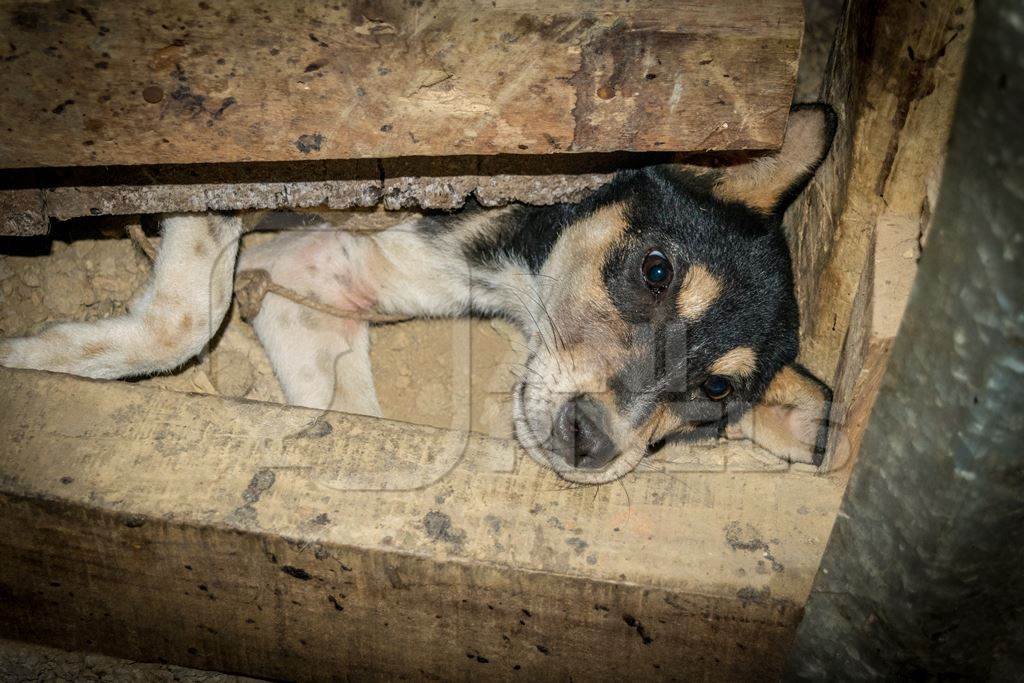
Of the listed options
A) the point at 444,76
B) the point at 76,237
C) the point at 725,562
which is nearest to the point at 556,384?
the point at 725,562

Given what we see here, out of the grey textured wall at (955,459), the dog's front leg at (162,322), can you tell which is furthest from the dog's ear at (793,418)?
the dog's front leg at (162,322)

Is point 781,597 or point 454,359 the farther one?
point 454,359

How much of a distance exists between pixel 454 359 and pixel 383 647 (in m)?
1.92

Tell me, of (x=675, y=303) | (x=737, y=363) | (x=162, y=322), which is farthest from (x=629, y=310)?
(x=162, y=322)

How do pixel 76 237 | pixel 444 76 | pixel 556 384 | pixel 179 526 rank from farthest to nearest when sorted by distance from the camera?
pixel 76 237 < pixel 556 384 < pixel 179 526 < pixel 444 76

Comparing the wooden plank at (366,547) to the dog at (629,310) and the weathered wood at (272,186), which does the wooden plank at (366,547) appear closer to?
the dog at (629,310)

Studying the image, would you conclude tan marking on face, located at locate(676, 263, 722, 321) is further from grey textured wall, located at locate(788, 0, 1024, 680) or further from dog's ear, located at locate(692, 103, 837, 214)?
grey textured wall, located at locate(788, 0, 1024, 680)

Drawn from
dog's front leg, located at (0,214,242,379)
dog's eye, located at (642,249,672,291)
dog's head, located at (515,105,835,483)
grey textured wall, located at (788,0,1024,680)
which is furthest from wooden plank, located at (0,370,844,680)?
dog's eye, located at (642,249,672,291)

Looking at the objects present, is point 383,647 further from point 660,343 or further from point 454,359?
point 454,359

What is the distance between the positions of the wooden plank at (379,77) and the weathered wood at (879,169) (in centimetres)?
38

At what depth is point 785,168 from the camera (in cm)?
291

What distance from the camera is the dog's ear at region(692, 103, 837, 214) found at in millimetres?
2768

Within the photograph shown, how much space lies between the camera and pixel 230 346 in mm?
3854

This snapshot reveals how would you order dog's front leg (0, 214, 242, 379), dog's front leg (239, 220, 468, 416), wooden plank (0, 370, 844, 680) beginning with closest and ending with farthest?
wooden plank (0, 370, 844, 680) < dog's front leg (0, 214, 242, 379) < dog's front leg (239, 220, 468, 416)
